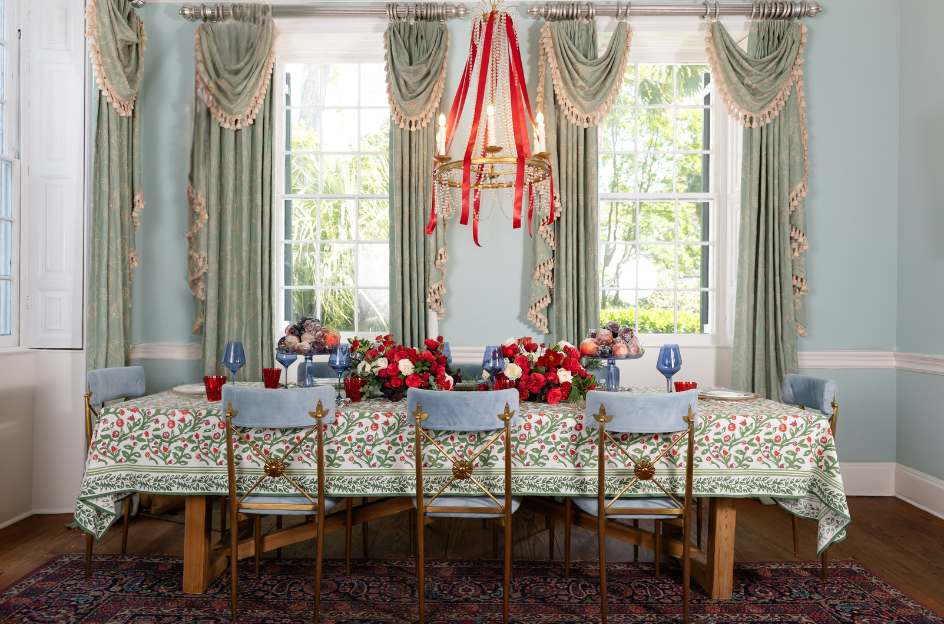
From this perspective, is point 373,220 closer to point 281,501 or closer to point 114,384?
point 114,384

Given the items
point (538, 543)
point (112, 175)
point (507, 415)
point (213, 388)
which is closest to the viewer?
point (507, 415)

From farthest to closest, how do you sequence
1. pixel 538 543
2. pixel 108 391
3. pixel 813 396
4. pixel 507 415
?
pixel 538 543, pixel 108 391, pixel 813 396, pixel 507 415

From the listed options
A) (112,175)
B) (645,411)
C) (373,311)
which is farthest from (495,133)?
(112,175)

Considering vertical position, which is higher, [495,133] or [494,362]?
[495,133]

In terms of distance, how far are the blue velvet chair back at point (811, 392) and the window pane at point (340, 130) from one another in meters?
3.22

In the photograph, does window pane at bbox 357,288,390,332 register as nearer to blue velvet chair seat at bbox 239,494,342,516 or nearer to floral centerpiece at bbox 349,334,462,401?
floral centerpiece at bbox 349,334,462,401

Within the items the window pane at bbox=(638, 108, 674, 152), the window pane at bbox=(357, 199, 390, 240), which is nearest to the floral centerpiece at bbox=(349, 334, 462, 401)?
the window pane at bbox=(357, 199, 390, 240)

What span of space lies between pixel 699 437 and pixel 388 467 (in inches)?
48.9

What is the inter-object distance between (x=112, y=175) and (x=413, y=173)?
71.0 inches

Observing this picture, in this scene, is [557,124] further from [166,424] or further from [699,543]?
[166,424]

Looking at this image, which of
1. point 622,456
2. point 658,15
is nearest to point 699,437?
point 622,456

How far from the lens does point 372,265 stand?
4238mm

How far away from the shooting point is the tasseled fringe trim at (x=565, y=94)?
3775 millimetres

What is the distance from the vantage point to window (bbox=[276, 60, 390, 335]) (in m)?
4.22
